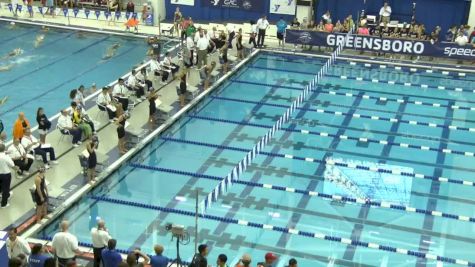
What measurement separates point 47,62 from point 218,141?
25.1 feet

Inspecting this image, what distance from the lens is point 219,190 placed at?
11703 millimetres

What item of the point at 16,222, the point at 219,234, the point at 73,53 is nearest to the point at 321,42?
the point at 73,53

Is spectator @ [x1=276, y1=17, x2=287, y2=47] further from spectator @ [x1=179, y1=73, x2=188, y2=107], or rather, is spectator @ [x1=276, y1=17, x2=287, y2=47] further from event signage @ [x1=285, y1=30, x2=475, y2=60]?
spectator @ [x1=179, y1=73, x2=188, y2=107]

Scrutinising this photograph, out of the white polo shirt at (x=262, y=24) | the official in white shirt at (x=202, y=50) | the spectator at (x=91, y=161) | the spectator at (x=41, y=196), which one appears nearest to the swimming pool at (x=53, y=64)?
the official in white shirt at (x=202, y=50)

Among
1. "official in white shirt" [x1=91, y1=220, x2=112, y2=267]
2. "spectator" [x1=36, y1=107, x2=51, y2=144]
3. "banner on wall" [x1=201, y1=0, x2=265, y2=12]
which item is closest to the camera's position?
"official in white shirt" [x1=91, y1=220, x2=112, y2=267]

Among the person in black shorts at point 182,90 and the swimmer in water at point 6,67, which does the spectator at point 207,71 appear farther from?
the swimmer in water at point 6,67

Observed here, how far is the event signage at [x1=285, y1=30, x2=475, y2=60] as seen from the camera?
1958 centimetres

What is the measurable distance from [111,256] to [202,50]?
34.6 feet

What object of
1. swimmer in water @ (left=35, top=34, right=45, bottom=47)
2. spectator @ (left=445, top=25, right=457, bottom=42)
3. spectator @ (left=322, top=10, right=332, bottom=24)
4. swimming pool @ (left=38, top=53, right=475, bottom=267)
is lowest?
swimming pool @ (left=38, top=53, right=475, bottom=267)

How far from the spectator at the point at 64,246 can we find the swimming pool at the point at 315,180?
62.6 inches

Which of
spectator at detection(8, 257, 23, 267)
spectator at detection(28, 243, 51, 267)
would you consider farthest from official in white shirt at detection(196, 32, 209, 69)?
spectator at detection(8, 257, 23, 267)

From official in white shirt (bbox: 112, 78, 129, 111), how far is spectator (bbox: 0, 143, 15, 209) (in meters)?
4.21

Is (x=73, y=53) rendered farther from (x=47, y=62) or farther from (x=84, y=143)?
(x=84, y=143)

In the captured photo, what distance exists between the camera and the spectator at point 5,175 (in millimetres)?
10531
